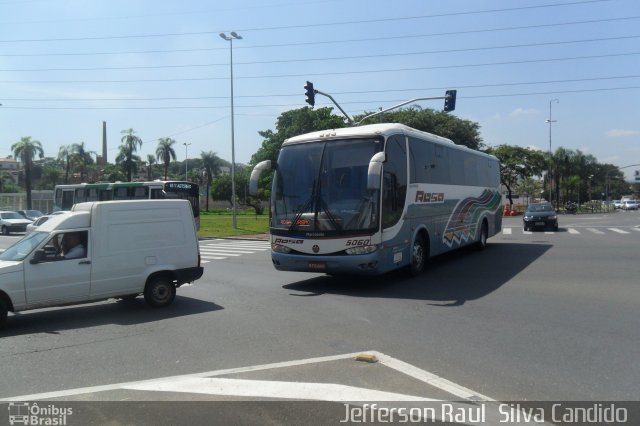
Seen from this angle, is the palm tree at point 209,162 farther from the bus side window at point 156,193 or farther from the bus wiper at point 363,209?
the bus wiper at point 363,209

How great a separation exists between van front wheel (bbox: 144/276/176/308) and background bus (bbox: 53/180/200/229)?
19.8 metres

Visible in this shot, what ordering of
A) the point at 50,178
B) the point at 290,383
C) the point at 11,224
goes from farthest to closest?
the point at 50,178 < the point at 11,224 < the point at 290,383

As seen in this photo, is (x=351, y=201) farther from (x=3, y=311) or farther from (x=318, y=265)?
(x=3, y=311)

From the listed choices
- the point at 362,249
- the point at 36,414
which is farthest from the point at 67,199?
the point at 36,414

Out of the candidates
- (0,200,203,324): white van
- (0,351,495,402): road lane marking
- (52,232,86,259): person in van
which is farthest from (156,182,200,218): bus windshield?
(0,351,495,402): road lane marking

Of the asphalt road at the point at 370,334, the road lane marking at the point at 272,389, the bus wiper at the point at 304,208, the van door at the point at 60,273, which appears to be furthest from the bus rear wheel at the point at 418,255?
the road lane marking at the point at 272,389

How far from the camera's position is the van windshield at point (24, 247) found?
8.73 m

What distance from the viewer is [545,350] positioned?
6.50 meters

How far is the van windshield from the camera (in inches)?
344

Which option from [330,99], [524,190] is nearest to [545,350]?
[330,99]

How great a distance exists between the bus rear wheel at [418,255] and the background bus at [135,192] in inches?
739

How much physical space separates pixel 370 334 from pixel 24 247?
6052mm

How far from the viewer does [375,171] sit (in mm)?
9969

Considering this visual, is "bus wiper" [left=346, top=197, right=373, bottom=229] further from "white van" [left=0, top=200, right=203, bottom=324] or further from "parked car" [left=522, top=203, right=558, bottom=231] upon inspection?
"parked car" [left=522, top=203, right=558, bottom=231]
